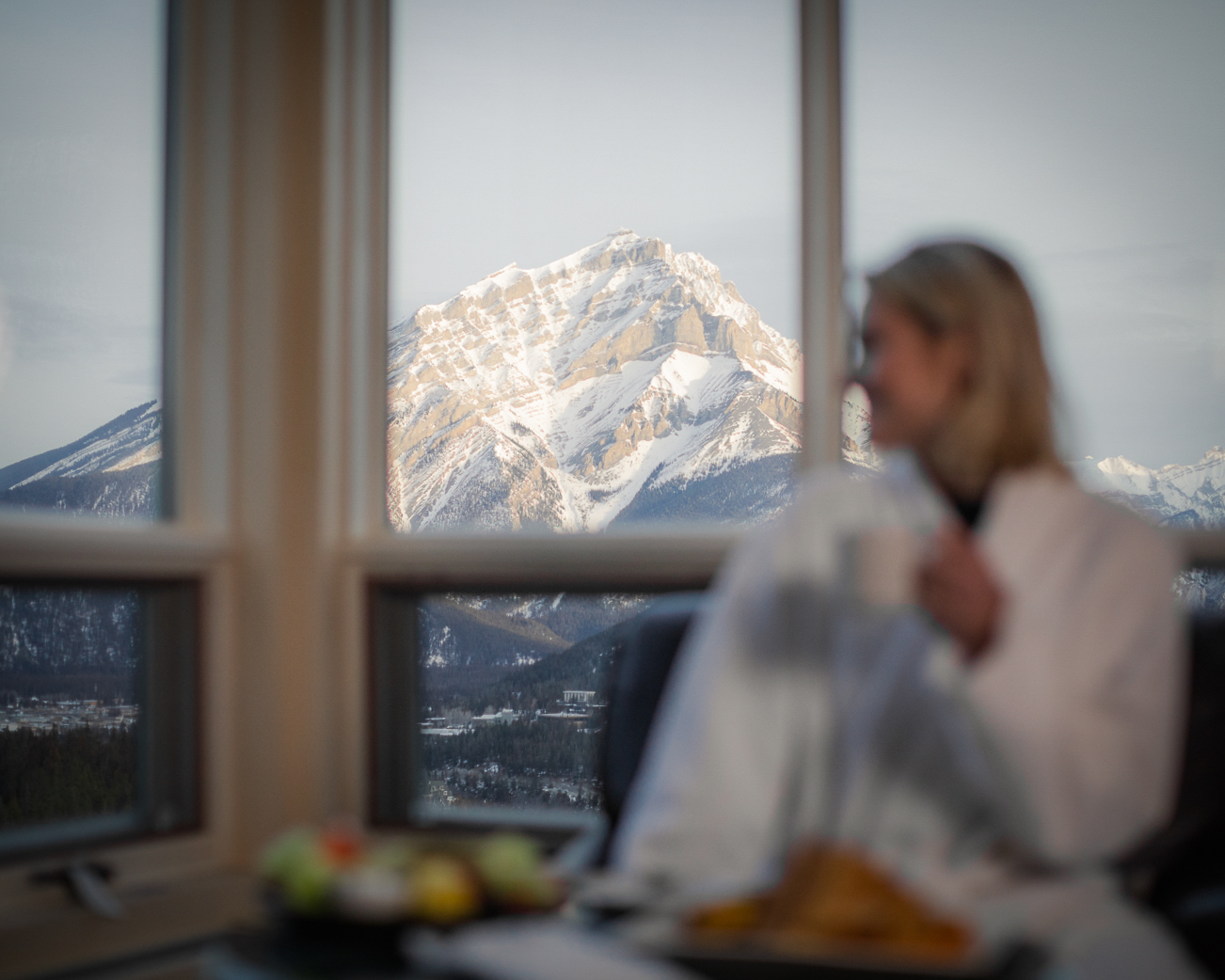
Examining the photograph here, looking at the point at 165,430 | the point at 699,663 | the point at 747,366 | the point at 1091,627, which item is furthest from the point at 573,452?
the point at 1091,627

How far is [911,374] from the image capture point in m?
1.27

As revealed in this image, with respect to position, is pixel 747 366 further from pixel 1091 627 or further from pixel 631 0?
pixel 1091 627

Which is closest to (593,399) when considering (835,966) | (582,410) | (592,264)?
(582,410)

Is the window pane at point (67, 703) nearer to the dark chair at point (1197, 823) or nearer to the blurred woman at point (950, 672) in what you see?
the blurred woman at point (950, 672)

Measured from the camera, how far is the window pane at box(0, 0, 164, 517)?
1.99 m

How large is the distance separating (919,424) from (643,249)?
1.13 m

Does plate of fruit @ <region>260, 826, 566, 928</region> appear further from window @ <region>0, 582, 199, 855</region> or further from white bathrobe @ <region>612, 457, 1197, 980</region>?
window @ <region>0, 582, 199, 855</region>

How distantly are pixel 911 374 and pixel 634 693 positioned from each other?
68 cm

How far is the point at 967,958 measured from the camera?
854mm

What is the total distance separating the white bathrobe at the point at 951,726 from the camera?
110 cm

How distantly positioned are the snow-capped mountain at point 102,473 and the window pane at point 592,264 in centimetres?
51

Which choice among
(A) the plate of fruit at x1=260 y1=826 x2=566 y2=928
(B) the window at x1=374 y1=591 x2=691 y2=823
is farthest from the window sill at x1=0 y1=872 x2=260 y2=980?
(A) the plate of fruit at x1=260 y1=826 x2=566 y2=928

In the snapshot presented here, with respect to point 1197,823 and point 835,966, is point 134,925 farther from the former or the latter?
point 1197,823

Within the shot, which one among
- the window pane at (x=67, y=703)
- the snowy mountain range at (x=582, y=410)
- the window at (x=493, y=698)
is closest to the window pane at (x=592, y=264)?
the snowy mountain range at (x=582, y=410)
